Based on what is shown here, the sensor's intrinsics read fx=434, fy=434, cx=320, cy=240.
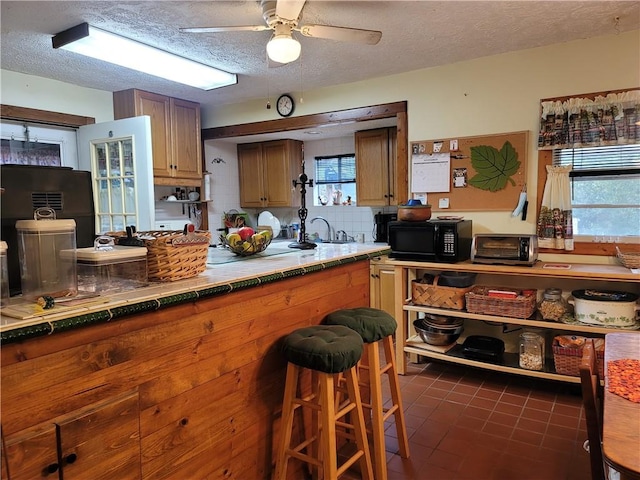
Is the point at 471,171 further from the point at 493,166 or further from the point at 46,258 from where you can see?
the point at 46,258

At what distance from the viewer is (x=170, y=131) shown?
4.30 meters

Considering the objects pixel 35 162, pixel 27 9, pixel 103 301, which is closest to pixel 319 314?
pixel 103 301

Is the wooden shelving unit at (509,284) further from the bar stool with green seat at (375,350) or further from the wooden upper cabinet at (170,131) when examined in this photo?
the wooden upper cabinet at (170,131)

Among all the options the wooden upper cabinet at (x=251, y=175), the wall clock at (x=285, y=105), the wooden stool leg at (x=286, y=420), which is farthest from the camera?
the wooden upper cabinet at (x=251, y=175)

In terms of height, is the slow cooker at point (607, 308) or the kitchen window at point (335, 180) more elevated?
the kitchen window at point (335, 180)

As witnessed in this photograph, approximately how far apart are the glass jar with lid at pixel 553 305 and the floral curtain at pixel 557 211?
34 centimetres

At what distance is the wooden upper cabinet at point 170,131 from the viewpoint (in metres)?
4.02

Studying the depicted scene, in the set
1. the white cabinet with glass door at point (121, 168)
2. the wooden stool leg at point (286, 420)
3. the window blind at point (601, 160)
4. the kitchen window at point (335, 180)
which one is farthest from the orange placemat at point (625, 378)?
the kitchen window at point (335, 180)

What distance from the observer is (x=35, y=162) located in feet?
12.3

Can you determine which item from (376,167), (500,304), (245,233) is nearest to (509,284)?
(500,304)

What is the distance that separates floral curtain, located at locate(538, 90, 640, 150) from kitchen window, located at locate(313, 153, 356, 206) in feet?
7.48

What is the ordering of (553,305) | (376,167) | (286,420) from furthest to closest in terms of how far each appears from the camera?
(376,167)
(553,305)
(286,420)

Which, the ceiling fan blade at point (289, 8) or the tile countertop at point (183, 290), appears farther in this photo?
the ceiling fan blade at point (289, 8)

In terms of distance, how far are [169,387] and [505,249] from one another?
7.73 ft
